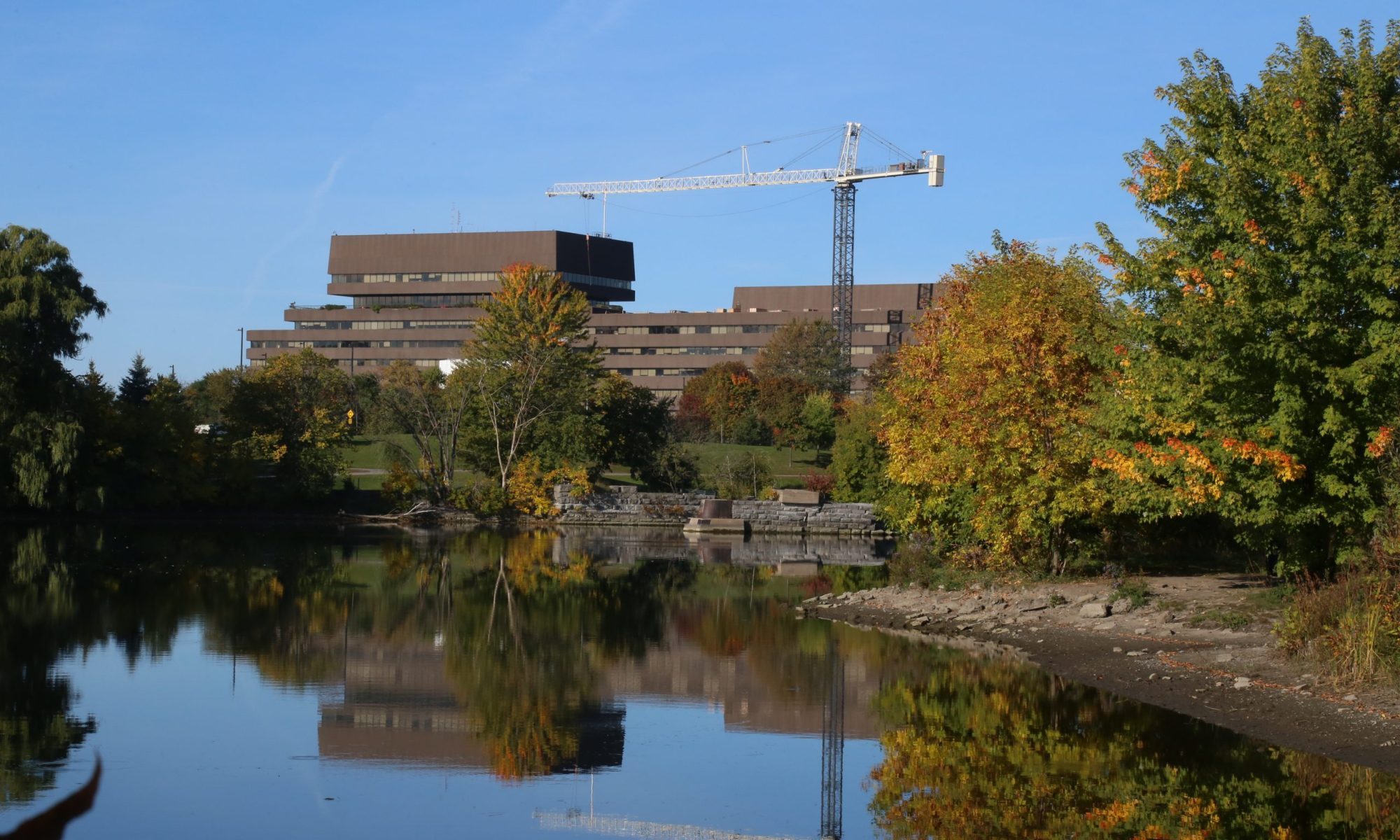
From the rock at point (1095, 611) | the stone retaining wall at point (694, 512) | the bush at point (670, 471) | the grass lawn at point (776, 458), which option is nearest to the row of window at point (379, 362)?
the grass lawn at point (776, 458)

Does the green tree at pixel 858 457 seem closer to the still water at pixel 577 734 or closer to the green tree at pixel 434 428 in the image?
the green tree at pixel 434 428

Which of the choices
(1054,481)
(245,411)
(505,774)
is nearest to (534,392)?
(245,411)

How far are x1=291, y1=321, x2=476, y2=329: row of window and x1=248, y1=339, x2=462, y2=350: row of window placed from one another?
5.95ft

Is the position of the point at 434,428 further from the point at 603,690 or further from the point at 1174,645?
the point at 1174,645

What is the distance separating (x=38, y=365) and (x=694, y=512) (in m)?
29.8

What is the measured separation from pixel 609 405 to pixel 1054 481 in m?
47.7

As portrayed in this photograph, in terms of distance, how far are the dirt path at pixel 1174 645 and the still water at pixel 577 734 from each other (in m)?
0.49

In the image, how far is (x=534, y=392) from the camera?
7138 centimetres

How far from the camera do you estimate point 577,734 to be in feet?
54.1

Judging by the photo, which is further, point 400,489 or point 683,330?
point 683,330

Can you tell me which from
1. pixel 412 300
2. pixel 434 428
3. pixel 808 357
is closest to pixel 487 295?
pixel 412 300

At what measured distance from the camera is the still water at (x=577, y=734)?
12.6m

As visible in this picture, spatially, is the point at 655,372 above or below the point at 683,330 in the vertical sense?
below

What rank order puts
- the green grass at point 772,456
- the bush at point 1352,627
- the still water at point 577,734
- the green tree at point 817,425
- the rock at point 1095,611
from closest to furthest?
the still water at point 577,734 → the bush at point 1352,627 → the rock at point 1095,611 → the green grass at point 772,456 → the green tree at point 817,425
